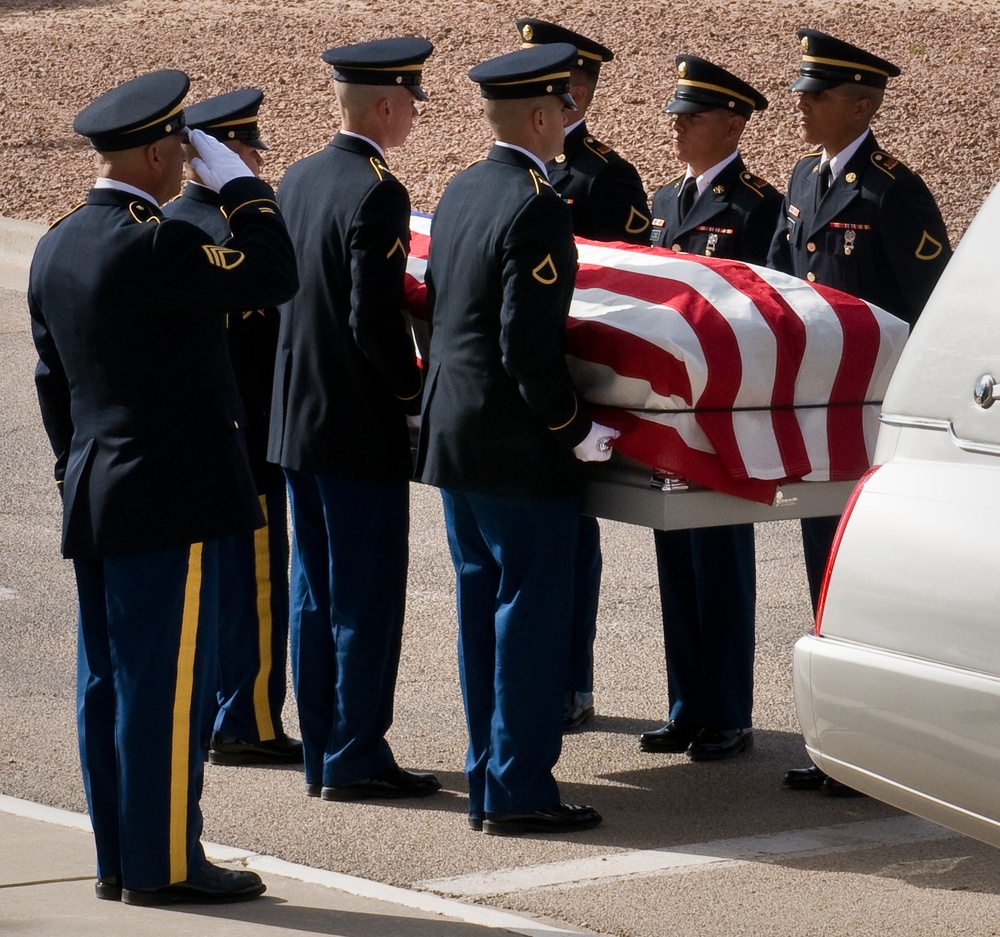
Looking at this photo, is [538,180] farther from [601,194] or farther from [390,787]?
[390,787]

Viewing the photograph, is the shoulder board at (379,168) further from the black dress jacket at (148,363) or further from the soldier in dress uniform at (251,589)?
the black dress jacket at (148,363)

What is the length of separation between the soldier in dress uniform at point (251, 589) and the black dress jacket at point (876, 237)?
5.76ft

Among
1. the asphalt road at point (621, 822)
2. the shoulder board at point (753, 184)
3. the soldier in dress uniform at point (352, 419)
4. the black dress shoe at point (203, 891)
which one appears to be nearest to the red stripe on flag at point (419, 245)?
the soldier in dress uniform at point (352, 419)

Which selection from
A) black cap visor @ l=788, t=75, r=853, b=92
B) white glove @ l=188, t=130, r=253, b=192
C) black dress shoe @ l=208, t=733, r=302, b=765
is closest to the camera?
white glove @ l=188, t=130, r=253, b=192

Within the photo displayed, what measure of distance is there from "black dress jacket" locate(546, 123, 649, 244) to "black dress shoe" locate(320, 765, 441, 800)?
81.4 inches

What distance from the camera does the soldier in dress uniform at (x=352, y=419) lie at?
17.3 feet

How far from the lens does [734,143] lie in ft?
20.8

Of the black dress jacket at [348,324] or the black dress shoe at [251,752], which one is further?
the black dress shoe at [251,752]

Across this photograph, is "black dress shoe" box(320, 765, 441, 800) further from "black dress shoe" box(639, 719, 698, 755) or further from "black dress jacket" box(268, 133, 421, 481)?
"black dress jacket" box(268, 133, 421, 481)

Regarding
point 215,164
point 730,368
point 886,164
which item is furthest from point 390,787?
point 886,164

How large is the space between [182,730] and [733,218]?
282 cm

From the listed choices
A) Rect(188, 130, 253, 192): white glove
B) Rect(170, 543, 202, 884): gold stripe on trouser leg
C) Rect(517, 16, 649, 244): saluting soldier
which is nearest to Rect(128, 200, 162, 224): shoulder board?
Rect(188, 130, 253, 192): white glove

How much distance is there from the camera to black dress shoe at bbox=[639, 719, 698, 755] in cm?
588

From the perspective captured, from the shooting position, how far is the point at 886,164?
5887mm
